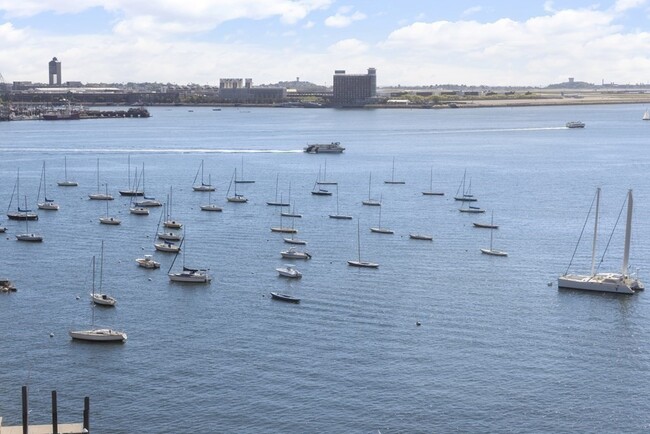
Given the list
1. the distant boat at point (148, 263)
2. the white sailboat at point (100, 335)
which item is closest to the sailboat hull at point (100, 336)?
the white sailboat at point (100, 335)

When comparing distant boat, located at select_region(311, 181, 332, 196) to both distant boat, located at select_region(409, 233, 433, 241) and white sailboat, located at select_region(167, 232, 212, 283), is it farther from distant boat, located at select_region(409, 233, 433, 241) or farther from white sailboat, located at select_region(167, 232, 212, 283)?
white sailboat, located at select_region(167, 232, 212, 283)

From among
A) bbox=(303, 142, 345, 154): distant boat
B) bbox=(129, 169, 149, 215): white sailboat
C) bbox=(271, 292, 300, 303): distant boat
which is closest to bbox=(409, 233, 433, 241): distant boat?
bbox=(271, 292, 300, 303): distant boat

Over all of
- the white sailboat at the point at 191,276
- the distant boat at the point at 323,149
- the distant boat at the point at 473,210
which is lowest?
the white sailboat at the point at 191,276

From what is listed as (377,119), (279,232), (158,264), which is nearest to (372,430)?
(158,264)

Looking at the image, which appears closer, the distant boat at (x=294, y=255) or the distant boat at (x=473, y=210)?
the distant boat at (x=294, y=255)

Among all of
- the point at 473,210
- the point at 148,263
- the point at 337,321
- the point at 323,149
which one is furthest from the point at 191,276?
the point at 323,149

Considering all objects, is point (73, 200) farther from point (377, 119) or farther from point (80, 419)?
point (377, 119)

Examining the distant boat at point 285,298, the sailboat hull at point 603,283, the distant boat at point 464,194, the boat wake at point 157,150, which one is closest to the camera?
the distant boat at point 285,298

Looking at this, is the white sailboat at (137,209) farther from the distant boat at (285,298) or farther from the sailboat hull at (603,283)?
the sailboat hull at (603,283)
